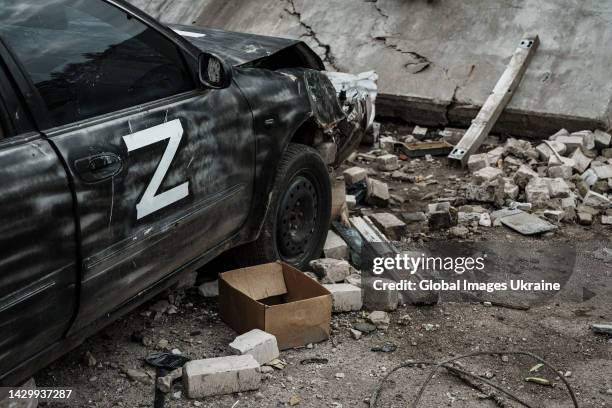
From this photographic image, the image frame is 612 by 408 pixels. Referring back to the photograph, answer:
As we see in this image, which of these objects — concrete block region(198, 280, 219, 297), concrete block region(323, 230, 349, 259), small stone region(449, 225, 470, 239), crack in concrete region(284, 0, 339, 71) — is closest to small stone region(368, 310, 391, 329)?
concrete block region(323, 230, 349, 259)

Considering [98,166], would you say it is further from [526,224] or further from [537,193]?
[537,193]

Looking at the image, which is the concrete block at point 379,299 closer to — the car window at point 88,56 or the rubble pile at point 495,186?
the rubble pile at point 495,186

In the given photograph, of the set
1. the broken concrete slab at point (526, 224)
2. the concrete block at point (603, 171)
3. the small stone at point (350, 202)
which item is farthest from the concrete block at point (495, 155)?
the small stone at point (350, 202)

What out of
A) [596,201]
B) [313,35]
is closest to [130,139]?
[596,201]

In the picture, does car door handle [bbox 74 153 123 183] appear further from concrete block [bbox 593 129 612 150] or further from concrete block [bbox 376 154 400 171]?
concrete block [bbox 593 129 612 150]

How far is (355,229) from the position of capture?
17.7ft

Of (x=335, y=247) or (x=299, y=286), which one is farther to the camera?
(x=335, y=247)

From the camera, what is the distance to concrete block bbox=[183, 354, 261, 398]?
3529 millimetres

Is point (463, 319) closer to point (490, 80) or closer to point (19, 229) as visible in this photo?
point (19, 229)

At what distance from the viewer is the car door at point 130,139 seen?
3047mm

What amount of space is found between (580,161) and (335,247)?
2828 mm

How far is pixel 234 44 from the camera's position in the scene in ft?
15.1

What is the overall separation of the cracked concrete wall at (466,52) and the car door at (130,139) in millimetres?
4118

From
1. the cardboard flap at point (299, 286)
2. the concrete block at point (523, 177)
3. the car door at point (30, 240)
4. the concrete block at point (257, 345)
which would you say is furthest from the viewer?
the concrete block at point (523, 177)
